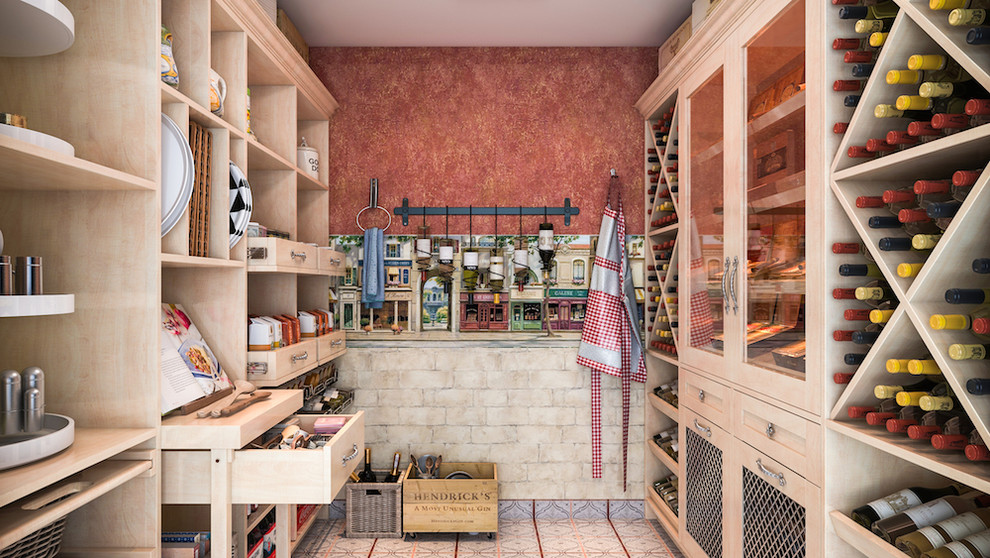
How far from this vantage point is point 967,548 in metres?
1.22

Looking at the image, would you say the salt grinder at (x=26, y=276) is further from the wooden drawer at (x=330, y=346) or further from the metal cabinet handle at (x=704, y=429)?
the metal cabinet handle at (x=704, y=429)

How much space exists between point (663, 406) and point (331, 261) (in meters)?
1.94

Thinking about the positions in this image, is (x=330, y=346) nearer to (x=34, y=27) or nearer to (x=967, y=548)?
(x=34, y=27)

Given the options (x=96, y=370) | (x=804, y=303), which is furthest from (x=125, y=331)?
(x=804, y=303)

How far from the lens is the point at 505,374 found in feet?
11.6

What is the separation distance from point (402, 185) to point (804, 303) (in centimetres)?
243

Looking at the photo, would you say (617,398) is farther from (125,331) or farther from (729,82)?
(125,331)

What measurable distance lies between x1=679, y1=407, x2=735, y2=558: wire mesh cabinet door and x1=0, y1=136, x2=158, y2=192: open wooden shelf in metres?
2.18

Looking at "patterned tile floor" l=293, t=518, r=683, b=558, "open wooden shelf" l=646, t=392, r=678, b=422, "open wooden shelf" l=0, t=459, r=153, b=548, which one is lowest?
"patterned tile floor" l=293, t=518, r=683, b=558

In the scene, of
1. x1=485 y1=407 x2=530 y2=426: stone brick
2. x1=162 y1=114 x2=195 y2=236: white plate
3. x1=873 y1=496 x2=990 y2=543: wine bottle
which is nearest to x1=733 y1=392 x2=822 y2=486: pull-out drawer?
x1=873 y1=496 x2=990 y2=543: wine bottle

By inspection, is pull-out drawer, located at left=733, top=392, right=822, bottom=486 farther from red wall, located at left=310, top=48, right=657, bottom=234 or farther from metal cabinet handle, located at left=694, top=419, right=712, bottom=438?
red wall, located at left=310, top=48, right=657, bottom=234

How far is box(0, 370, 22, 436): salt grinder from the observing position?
1287 millimetres

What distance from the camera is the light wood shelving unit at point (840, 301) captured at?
1.25 meters

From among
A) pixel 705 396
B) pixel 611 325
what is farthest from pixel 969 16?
pixel 611 325
